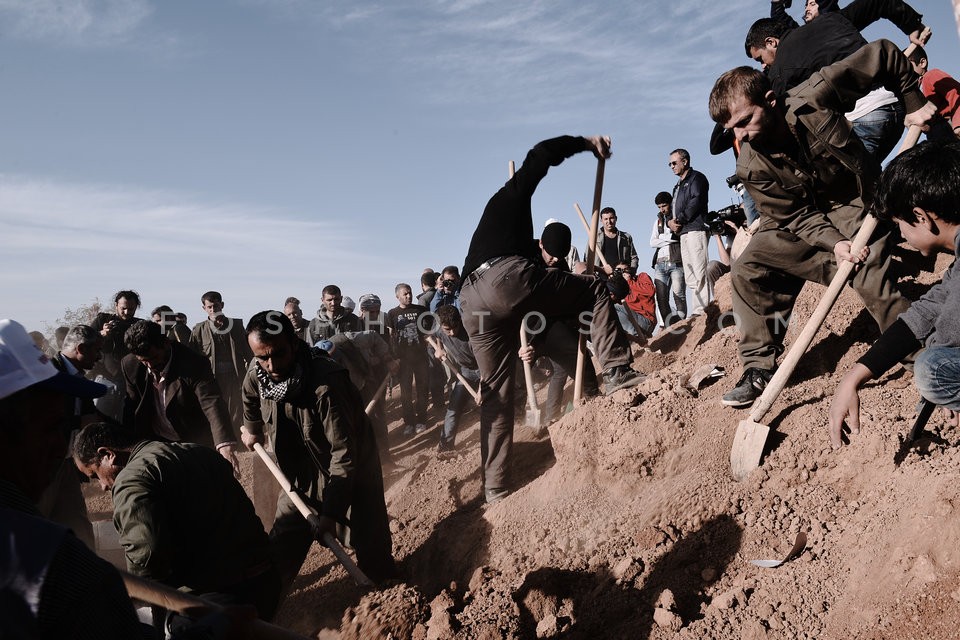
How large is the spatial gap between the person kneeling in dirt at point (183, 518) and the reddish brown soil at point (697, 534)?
78 cm

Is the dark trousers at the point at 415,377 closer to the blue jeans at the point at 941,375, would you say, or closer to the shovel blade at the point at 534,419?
the shovel blade at the point at 534,419

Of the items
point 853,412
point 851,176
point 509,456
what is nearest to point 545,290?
point 509,456

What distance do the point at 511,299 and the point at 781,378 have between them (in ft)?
5.93

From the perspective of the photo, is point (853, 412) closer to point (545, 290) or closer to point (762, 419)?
point (762, 419)

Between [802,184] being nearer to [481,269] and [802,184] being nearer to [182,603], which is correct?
[481,269]

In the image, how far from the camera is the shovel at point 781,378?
3.70 metres

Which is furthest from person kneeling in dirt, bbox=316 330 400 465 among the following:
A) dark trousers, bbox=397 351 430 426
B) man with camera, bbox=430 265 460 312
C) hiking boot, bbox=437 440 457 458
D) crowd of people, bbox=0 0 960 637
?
man with camera, bbox=430 265 460 312

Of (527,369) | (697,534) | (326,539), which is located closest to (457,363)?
(527,369)

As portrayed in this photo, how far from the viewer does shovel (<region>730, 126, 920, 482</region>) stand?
3.70 m

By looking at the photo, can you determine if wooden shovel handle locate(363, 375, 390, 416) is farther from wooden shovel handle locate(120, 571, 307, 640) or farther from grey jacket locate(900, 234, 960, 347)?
grey jacket locate(900, 234, 960, 347)

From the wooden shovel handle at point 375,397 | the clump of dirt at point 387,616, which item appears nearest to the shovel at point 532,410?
the wooden shovel handle at point 375,397

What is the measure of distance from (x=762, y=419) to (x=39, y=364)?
11.6ft

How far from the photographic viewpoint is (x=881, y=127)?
4742mm

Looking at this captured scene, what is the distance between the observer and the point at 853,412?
242 centimetres
